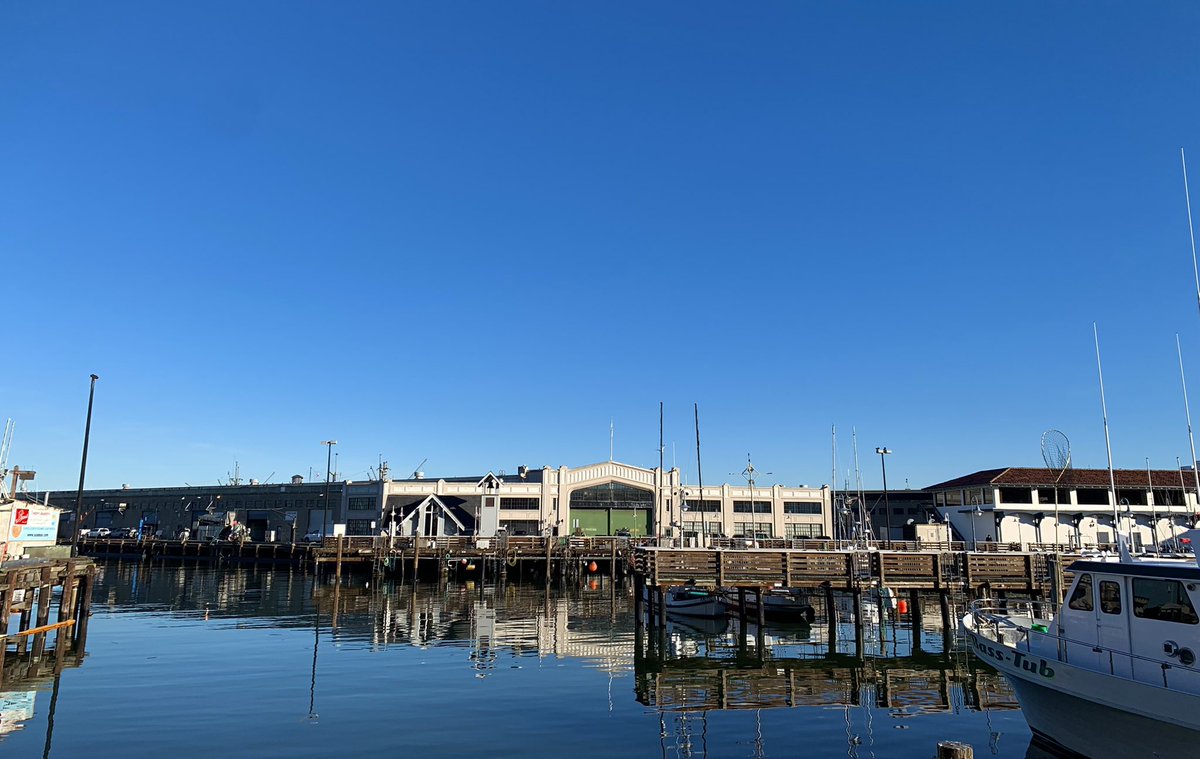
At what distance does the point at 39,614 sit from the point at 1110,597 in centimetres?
3868

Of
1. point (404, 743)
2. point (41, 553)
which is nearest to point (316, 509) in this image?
point (41, 553)

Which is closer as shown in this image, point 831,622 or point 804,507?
point 831,622

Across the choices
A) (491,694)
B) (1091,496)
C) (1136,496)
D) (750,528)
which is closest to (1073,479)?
(1091,496)

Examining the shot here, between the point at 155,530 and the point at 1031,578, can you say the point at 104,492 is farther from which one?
the point at 1031,578

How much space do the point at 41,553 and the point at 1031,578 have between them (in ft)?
159

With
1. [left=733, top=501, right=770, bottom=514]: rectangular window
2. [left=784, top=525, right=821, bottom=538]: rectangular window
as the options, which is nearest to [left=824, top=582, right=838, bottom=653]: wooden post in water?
[left=733, top=501, right=770, bottom=514]: rectangular window

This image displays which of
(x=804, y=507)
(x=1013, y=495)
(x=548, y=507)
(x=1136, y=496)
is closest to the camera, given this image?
(x=1136, y=496)

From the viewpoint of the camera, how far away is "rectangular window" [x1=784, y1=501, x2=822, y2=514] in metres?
98.7

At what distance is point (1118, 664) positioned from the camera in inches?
689

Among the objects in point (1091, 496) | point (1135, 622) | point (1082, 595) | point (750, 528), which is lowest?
point (1135, 622)

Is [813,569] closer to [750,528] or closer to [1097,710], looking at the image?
[1097,710]

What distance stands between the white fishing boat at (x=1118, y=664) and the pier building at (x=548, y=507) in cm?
6188

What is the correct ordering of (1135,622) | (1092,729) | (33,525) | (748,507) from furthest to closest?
(748,507) < (33,525) < (1135,622) < (1092,729)

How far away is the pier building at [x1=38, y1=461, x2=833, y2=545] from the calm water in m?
45.8
